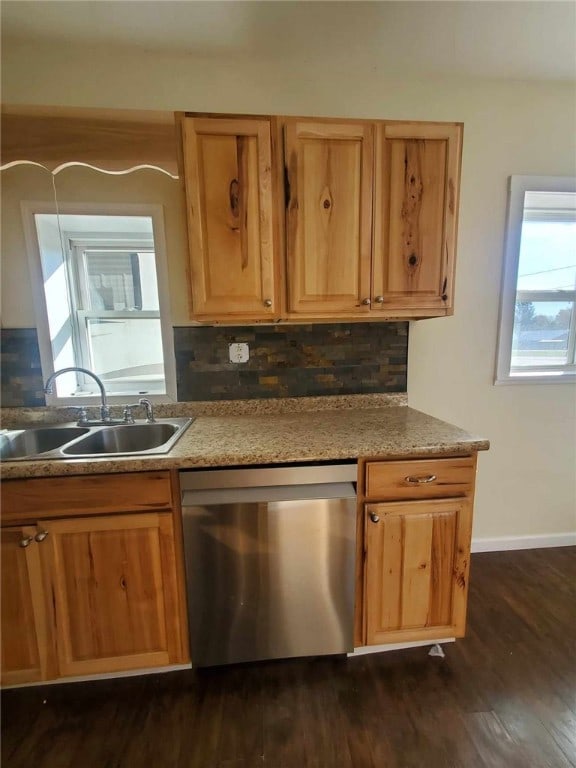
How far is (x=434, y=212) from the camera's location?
1439mm

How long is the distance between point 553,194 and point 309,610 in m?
2.43

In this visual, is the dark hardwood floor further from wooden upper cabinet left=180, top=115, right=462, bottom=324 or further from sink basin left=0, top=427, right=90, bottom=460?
wooden upper cabinet left=180, top=115, right=462, bottom=324

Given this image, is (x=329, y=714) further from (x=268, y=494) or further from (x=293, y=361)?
(x=293, y=361)

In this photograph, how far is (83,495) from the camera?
1.18 meters

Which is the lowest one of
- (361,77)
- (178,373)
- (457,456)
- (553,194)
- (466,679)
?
(466,679)

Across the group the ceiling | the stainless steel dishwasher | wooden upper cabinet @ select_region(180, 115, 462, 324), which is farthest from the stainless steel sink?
the ceiling

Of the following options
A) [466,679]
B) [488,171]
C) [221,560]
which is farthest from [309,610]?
[488,171]

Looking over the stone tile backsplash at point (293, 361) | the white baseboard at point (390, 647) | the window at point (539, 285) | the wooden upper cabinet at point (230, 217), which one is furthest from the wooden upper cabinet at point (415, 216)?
the white baseboard at point (390, 647)

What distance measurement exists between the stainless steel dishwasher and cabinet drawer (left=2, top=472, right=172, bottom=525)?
4.2 inches

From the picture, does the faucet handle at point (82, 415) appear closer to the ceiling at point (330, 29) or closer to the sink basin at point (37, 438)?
the sink basin at point (37, 438)

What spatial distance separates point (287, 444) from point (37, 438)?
1.25 m

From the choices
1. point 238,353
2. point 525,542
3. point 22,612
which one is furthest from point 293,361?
point 525,542

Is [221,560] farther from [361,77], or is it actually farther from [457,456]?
[361,77]

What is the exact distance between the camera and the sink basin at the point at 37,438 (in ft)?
5.09
